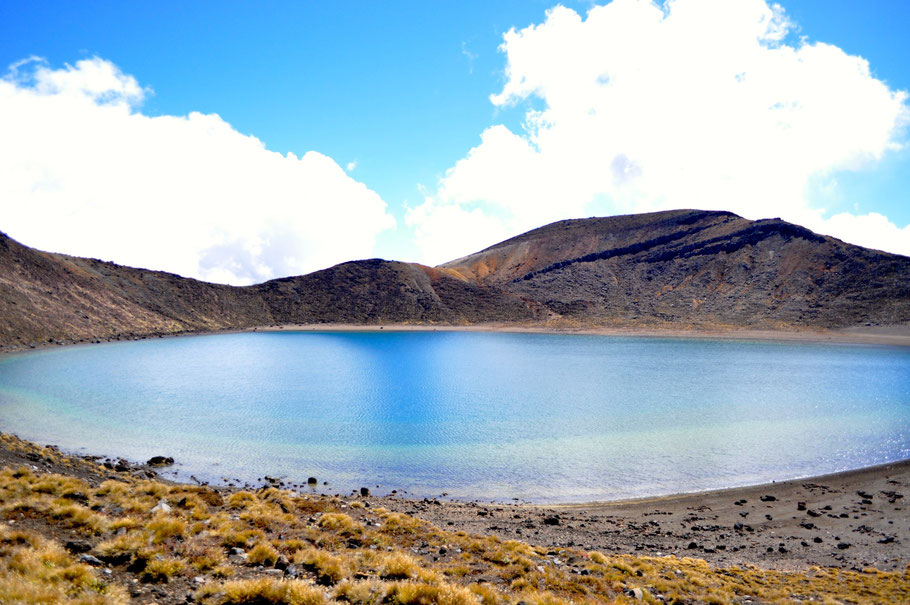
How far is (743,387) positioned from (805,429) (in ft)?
49.2

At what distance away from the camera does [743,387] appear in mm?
46250

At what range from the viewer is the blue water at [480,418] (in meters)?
24.2

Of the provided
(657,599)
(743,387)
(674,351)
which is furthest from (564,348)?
(657,599)

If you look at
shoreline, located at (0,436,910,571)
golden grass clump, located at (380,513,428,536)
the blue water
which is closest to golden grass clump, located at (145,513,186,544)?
golden grass clump, located at (380,513,428,536)

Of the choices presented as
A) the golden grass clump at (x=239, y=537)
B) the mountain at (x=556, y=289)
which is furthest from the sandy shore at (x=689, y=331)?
the golden grass clump at (x=239, y=537)

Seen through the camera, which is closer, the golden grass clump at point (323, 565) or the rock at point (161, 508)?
the golden grass clump at point (323, 565)

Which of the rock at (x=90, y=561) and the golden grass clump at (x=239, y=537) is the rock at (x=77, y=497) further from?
the rock at (x=90, y=561)

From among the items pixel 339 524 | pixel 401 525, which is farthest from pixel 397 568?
pixel 401 525

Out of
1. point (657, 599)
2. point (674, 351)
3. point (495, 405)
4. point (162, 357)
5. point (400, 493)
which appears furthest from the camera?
point (674, 351)

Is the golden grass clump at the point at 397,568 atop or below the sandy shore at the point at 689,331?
below

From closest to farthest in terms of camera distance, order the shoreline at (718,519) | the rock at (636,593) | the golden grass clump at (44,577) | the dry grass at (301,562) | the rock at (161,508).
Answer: the golden grass clump at (44,577) → the dry grass at (301,562) → the rock at (636,593) → the rock at (161,508) → the shoreline at (718,519)

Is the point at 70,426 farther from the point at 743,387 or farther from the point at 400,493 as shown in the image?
the point at 743,387

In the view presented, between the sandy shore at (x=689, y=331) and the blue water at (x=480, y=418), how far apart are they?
85.7 ft

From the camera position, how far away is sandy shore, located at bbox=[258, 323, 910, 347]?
89.5 metres
